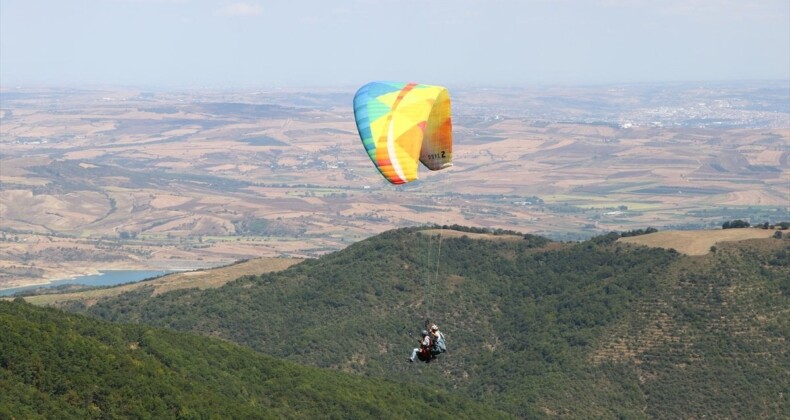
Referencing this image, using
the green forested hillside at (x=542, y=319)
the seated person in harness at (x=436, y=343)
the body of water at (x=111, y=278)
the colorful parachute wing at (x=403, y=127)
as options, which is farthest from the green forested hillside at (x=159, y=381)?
the body of water at (x=111, y=278)

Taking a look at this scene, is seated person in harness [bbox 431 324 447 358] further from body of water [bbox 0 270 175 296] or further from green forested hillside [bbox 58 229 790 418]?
body of water [bbox 0 270 175 296]

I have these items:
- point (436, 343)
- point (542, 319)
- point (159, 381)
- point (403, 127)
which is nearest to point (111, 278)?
point (542, 319)

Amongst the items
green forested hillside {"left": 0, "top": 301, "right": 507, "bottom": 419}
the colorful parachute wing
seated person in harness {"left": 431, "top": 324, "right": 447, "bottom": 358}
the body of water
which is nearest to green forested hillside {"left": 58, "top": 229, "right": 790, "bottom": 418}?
green forested hillside {"left": 0, "top": 301, "right": 507, "bottom": 419}

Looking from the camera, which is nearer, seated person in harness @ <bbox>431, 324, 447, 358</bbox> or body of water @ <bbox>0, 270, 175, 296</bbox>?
seated person in harness @ <bbox>431, 324, 447, 358</bbox>

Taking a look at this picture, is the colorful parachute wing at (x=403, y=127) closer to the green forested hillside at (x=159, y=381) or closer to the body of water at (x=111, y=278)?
the green forested hillside at (x=159, y=381)

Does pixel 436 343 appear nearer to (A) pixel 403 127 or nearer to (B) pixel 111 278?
(A) pixel 403 127
